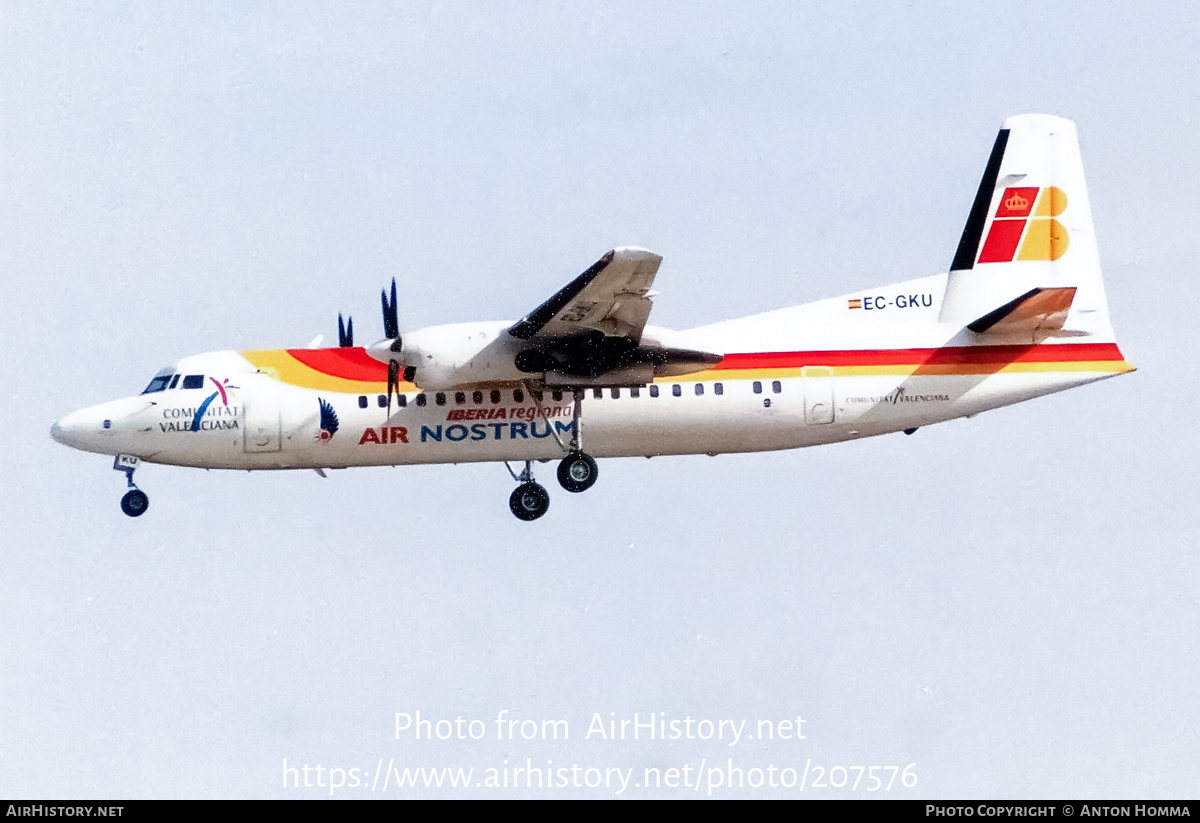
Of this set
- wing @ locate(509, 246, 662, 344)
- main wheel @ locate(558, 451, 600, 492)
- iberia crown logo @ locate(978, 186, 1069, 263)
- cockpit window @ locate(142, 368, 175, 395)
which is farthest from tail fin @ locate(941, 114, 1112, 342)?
cockpit window @ locate(142, 368, 175, 395)

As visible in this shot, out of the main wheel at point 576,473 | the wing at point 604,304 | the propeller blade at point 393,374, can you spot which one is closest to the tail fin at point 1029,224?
the wing at point 604,304

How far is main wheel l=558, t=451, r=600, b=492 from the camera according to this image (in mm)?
26172

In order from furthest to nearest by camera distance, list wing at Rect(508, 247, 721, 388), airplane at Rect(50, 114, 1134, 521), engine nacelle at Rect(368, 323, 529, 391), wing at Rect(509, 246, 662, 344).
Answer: airplane at Rect(50, 114, 1134, 521) → engine nacelle at Rect(368, 323, 529, 391) → wing at Rect(508, 247, 721, 388) → wing at Rect(509, 246, 662, 344)

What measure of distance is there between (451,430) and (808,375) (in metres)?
5.29

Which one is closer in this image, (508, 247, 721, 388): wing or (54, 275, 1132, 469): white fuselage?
(508, 247, 721, 388): wing

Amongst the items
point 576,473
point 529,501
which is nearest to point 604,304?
point 576,473

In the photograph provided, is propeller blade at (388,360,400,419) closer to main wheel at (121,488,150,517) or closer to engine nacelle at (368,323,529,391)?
engine nacelle at (368,323,529,391)

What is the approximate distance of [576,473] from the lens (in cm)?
2617

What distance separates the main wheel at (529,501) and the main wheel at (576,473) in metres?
0.48

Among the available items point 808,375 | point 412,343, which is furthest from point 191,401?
point 808,375

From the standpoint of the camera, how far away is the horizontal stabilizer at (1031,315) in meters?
26.1

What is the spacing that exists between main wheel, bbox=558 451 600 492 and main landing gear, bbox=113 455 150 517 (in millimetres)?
6115
